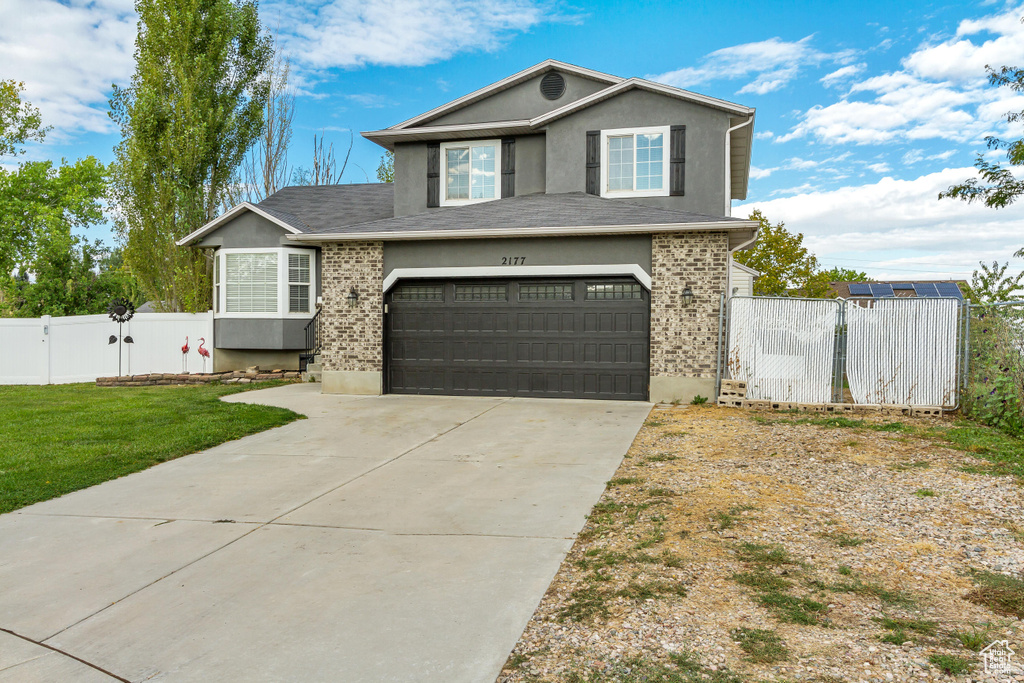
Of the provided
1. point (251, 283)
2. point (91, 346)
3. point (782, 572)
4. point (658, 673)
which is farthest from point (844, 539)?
point (91, 346)

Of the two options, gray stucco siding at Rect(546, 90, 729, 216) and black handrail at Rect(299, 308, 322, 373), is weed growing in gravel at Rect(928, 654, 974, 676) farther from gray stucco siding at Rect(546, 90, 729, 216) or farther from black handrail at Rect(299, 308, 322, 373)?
black handrail at Rect(299, 308, 322, 373)

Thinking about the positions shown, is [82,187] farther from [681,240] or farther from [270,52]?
[681,240]

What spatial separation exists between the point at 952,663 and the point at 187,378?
56.4 ft

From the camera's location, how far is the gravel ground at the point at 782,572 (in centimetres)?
323

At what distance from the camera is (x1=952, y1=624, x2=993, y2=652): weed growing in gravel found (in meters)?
3.29

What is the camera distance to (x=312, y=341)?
1739cm

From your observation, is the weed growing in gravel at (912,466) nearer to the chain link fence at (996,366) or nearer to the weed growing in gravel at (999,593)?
the chain link fence at (996,366)

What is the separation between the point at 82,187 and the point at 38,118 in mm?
3218

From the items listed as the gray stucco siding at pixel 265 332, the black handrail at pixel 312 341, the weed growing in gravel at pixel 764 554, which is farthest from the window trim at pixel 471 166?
the weed growing in gravel at pixel 764 554

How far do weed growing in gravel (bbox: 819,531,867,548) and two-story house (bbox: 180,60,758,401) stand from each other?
7.13 meters

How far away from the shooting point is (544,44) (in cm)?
2297

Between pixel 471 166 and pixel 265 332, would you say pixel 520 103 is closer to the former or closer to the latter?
pixel 471 166

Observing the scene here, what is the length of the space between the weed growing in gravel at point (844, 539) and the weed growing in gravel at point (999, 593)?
73 centimetres

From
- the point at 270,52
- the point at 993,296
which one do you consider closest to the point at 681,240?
the point at 993,296
